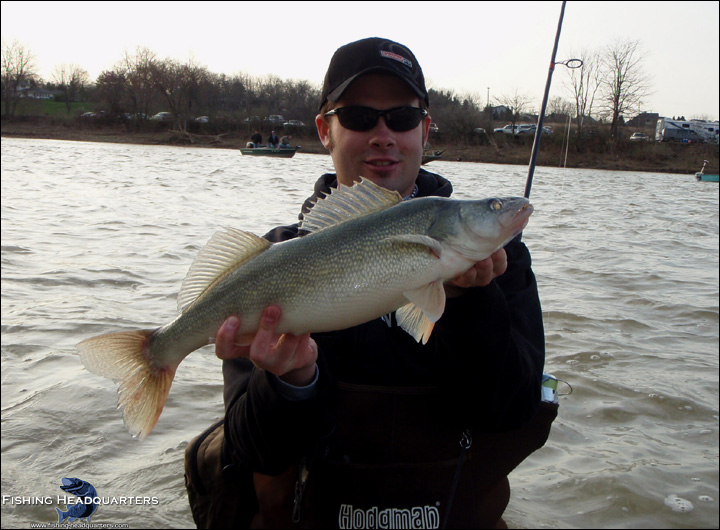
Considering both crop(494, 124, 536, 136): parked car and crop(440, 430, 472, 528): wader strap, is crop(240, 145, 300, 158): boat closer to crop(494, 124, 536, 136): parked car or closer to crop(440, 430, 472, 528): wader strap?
crop(494, 124, 536, 136): parked car

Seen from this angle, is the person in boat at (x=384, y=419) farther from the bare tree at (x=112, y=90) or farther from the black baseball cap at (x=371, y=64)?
the bare tree at (x=112, y=90)

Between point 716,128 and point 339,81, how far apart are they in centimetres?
6676

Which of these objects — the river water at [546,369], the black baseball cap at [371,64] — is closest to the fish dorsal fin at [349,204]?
the black baseball cap at [371,64]

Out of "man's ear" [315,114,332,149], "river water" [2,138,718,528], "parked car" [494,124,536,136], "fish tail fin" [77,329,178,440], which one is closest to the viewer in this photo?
"fish tail fin" [77,329,178,440]

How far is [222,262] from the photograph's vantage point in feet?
8.31

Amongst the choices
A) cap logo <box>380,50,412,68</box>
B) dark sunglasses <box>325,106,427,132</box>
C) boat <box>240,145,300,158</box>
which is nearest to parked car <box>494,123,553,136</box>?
boat <box>240,145,300,158</box>

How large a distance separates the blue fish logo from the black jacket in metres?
1.36

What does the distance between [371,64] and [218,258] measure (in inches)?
55.9

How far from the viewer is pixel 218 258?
8.34 feet

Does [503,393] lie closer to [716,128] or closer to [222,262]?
[222,262]

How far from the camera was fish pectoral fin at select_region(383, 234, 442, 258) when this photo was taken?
228 centimetres

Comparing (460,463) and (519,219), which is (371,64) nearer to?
(519,219)

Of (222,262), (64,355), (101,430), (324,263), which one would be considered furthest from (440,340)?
(64,355)

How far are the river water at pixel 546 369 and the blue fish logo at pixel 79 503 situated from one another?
42mm
